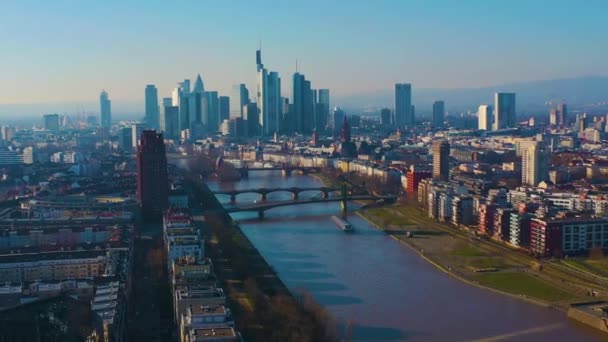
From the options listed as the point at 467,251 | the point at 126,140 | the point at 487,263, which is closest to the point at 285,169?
the point at 126,140

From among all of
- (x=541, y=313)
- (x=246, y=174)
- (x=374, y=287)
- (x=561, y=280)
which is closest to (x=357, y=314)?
(x=374, y=287)

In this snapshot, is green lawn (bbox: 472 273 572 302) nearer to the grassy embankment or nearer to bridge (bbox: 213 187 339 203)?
the grassy embankment

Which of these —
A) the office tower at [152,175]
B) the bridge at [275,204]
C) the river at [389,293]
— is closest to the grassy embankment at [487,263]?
the river at [389,293]

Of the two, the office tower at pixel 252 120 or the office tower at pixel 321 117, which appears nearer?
the office tower at pixel 252 120

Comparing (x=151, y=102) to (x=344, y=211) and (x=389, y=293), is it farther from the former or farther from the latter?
(x=389, y=293)

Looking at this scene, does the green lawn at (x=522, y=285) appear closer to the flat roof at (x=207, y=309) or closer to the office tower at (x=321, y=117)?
the flat roof at (x=207, y=309)

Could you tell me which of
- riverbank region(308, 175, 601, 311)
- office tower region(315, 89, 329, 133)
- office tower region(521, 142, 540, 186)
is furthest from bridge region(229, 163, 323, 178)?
office tower region(315, 89, 329, 133)

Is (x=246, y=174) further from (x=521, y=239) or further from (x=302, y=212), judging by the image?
(x=521, y=239)
